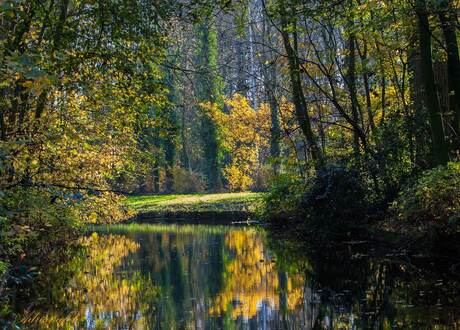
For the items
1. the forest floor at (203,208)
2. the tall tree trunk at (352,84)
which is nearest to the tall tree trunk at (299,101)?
Result: the tall tree trunk at (352,84)

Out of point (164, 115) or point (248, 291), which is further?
point (164, 115)

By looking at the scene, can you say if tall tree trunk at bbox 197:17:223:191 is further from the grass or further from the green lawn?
the grass

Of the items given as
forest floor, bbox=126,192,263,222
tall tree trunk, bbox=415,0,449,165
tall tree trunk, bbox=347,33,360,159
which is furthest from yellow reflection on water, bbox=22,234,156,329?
forest floor, bbox=126,192,263,222

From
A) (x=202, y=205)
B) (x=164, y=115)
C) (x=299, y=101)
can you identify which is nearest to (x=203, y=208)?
(x=202, y=205)

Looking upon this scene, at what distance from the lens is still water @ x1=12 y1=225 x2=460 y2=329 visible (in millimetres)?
7770

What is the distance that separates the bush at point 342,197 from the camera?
15.9 metres

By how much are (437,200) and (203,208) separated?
22.7 metres

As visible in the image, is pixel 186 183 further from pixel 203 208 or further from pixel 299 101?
pixel 299 101

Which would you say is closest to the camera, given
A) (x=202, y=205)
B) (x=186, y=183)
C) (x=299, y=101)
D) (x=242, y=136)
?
(x=299, y=101)

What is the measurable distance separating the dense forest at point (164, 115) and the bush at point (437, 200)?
0.03 meters

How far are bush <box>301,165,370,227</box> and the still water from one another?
0.99 meters

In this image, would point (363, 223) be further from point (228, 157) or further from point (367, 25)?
point (228, 157)

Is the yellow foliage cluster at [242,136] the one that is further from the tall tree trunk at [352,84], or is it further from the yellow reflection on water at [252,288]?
the yellow reflection on water at [252,288]

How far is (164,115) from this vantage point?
1109cm
